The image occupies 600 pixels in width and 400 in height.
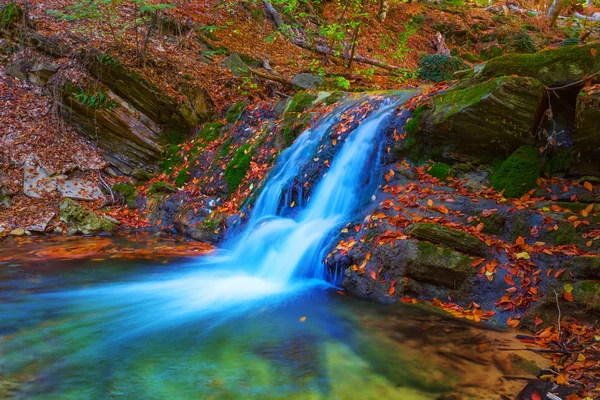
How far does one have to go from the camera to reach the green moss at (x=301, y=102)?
9680mm

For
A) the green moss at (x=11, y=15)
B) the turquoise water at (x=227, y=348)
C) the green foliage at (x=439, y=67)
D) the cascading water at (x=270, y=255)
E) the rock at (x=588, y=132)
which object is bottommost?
the turquoise water at (x=227, y=348)

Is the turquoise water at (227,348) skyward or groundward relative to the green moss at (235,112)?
groundward

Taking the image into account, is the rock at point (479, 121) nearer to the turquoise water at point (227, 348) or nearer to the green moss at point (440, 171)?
the green moss at point (440, 171)

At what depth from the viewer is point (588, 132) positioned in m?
5.27

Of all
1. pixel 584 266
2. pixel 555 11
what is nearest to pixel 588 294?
pixel 584 266

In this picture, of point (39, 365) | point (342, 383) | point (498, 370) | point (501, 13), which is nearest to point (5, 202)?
point (39, 365)

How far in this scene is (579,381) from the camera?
119 inches

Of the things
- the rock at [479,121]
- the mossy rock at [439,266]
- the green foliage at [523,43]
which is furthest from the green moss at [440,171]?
the green foliage at [523,43]

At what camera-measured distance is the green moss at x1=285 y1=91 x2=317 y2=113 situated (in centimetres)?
968

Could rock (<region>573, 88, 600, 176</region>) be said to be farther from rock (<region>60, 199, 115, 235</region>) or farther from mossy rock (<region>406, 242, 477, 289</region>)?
rock (<region>60, 199, 115, 235</region>)

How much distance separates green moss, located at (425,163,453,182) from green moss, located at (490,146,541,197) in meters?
0.64

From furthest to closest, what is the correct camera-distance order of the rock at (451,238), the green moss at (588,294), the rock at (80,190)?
the rock at (80,190)
the rock at (451,238)
the green moss at (588,294)

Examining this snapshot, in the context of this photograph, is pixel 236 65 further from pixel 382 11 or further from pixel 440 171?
pixel 382 11

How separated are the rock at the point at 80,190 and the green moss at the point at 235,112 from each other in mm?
3754
